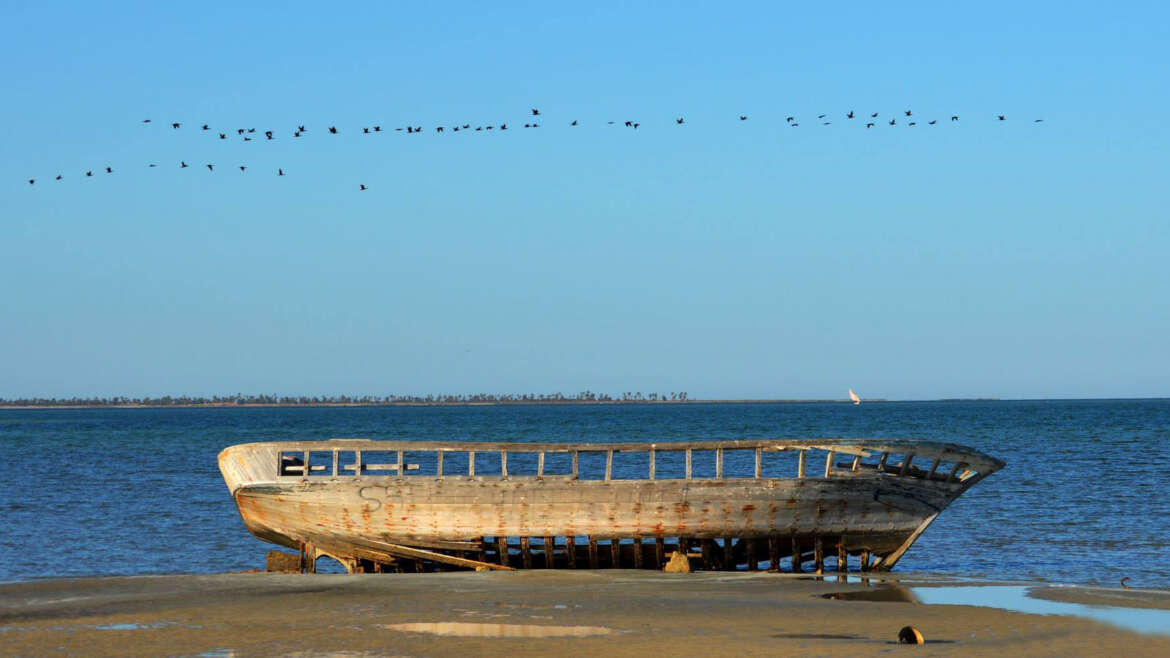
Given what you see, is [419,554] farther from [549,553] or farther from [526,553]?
[549,553]

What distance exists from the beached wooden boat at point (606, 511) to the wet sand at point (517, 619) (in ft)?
4.49

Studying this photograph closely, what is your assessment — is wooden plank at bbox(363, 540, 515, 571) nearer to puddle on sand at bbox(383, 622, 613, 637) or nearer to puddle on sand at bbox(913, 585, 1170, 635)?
puddle on sand at bbox(383, 622, 613, 637)

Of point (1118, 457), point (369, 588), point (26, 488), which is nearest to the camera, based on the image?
point (369, 588)

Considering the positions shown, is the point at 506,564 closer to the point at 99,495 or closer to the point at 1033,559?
the point at 1033,559

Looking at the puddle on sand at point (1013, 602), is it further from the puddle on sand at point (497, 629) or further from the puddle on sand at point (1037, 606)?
the puddle on sand at point (497, 629)

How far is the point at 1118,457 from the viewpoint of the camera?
69750 mm

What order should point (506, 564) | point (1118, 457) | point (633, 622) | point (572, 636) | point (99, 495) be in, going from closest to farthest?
point (572, 636) < point (633, 622) < point (506, 564) < point (99, 495) < point (1118, 457)

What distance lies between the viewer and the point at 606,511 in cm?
2536

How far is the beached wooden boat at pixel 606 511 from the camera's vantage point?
25344mm

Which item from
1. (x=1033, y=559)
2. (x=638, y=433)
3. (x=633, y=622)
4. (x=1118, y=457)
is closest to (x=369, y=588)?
(x=633, y=622)

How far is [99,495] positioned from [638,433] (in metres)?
78.0

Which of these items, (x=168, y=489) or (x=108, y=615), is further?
(x=168, y=489)

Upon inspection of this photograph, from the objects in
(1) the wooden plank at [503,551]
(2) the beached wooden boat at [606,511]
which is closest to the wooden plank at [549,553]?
(2) the beached wooden boat at [606,511]

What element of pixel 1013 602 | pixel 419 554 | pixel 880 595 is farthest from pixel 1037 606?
pixel 419 554
